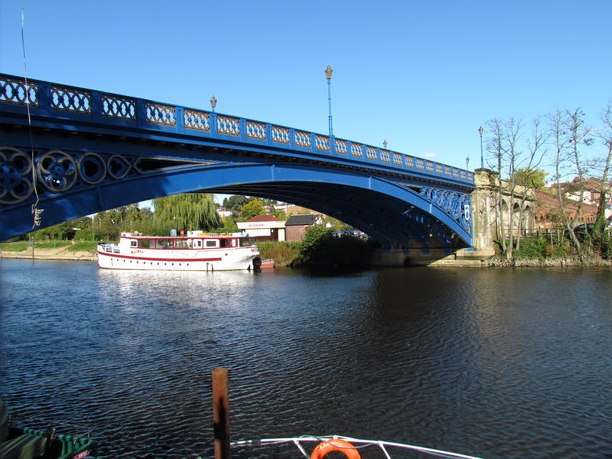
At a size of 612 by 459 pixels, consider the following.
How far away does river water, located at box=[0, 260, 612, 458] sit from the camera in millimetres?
8422

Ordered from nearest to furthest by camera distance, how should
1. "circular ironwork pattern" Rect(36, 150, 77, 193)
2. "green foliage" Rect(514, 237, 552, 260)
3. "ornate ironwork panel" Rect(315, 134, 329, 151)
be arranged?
"circular ironwork pattern" Rect(36, 150, 77, 193) → "ornate ironwork panel" Rect(315, 134, 329, 151) → "green foliage" Rect(514, 237, 552, 260)

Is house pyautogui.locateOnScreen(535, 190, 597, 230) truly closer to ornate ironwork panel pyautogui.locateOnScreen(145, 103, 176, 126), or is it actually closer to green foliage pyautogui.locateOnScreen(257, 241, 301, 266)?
green foliage pyautogui.locateOnScreen(257, 241, 301, 266)

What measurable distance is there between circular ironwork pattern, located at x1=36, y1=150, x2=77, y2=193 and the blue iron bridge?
2 cm

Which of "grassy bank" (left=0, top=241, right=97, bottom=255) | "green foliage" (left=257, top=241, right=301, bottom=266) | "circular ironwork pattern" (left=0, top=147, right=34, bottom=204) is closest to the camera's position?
"circular ironwork pattern" (left=0, top=147, right=34, bottom=204)

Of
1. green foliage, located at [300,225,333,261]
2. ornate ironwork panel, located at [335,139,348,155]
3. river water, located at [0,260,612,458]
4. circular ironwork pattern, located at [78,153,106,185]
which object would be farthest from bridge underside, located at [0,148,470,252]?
green foliage, located at [300,225,333,261]

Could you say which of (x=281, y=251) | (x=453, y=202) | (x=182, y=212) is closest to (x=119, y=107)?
(x=453, y=202)

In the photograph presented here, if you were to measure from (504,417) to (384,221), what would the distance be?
27907mm

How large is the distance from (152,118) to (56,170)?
3.27 m

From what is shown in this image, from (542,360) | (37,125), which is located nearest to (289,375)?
(542,360)

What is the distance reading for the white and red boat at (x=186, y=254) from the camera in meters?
40.7

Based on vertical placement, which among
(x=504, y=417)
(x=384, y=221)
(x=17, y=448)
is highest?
(x=384, y=221)

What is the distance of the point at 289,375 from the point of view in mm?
11484

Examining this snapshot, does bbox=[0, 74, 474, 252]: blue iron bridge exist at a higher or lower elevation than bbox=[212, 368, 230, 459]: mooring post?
higher

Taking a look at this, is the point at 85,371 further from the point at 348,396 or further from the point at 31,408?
the point at 348,396
